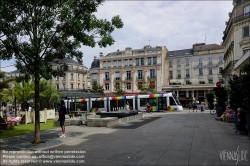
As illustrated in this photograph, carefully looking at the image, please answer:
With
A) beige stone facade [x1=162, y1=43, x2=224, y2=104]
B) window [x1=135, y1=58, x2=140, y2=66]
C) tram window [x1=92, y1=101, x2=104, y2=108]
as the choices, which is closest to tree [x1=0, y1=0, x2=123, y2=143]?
tram window [x1=92, y1=101, x2=104, y2=108]

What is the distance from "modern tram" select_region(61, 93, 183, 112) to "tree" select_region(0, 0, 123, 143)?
17371 millimetres

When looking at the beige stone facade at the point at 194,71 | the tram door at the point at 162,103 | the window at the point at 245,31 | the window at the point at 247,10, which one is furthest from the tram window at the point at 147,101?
the beige stone facade at the point at 194,71

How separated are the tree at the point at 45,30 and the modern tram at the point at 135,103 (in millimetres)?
17371

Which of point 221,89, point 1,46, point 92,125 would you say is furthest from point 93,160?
point 221,89

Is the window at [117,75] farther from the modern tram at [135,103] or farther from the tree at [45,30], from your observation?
the tree at [45,30]

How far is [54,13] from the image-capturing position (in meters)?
8.97

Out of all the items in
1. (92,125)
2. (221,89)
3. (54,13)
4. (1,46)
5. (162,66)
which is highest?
(162,66)

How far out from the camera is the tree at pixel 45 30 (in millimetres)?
8117

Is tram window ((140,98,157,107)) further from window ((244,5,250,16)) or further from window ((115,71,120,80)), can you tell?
window ((115,71,120,80))

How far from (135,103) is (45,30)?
22.4 metres

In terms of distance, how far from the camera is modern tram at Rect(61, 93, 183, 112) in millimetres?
27844

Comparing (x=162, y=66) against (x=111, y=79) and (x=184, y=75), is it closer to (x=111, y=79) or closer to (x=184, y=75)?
(x=184, y=75)

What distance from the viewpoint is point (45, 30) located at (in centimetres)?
861

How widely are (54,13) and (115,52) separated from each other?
5394 centimetres
